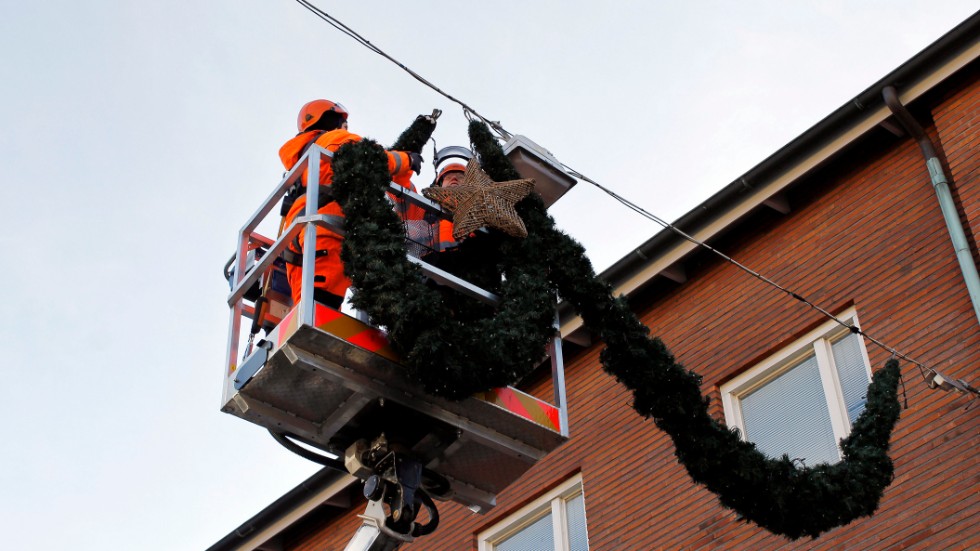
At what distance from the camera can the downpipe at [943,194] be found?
1053cm

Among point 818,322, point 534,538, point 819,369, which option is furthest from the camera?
point 534,538

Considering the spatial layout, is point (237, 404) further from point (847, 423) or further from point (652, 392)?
point (847, 423)

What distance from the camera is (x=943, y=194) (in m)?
11.2

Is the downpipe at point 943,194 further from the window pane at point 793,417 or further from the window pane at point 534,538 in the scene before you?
the window pane at point 534,538

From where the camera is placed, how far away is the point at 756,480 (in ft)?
24.1

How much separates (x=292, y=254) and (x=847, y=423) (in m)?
5.13

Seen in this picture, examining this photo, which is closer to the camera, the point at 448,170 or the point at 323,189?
the point at 323,189

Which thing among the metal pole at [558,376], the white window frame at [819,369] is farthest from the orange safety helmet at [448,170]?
the white window frame at [819,369]

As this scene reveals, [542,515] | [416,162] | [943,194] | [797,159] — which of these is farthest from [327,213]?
[542,515]

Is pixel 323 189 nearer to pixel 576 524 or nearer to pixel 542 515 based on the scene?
pixel 576 524

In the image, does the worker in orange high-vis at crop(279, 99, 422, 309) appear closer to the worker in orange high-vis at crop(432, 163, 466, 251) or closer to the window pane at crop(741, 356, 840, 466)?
the worker in orange high-vis at crop(432, 163, 466, 251)

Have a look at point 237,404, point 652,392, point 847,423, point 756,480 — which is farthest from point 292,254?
point 847,423

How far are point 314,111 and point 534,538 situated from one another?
592 cm

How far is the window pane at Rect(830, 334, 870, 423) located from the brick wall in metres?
0.21
